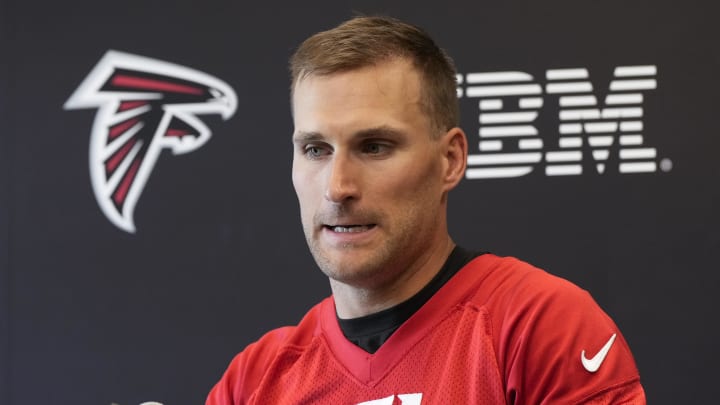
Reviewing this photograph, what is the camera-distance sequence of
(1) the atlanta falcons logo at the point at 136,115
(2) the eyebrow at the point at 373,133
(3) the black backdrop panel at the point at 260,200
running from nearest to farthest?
(2) the eyebrow at the point at 373,133 → (3) the black backdrop panel at the point at 260,200 → (1) the atlanta falcons logo at the point at 136,115

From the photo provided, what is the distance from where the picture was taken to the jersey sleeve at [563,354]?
1177 millimetres

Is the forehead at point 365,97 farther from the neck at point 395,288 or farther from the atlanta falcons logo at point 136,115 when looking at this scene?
the atlanta falcons logo at point 136,115

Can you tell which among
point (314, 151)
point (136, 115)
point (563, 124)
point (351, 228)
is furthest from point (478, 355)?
point (136, 115)

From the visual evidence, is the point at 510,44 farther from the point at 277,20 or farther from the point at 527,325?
the point at 527,325

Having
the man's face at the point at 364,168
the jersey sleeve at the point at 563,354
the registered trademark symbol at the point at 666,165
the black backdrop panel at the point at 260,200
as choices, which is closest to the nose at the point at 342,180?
the man's face at the point at 364,168

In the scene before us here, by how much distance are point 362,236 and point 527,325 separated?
0.82 feet

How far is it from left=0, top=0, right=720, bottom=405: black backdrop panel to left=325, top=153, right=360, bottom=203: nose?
1.10 m

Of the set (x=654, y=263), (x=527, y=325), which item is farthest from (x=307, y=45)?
(x=654, y=263)

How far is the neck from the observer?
1.39m

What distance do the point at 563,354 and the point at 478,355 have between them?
0.38 feet

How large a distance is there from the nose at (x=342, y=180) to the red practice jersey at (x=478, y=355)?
8.5 inches

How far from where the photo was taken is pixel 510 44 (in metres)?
2.37

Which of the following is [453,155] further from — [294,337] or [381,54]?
[294,337]

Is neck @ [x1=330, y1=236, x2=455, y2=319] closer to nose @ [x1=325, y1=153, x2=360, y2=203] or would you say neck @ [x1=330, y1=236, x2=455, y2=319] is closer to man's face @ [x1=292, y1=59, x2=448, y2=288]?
man's face @ [x1=292, y1=59, x2=448, y2=288]
